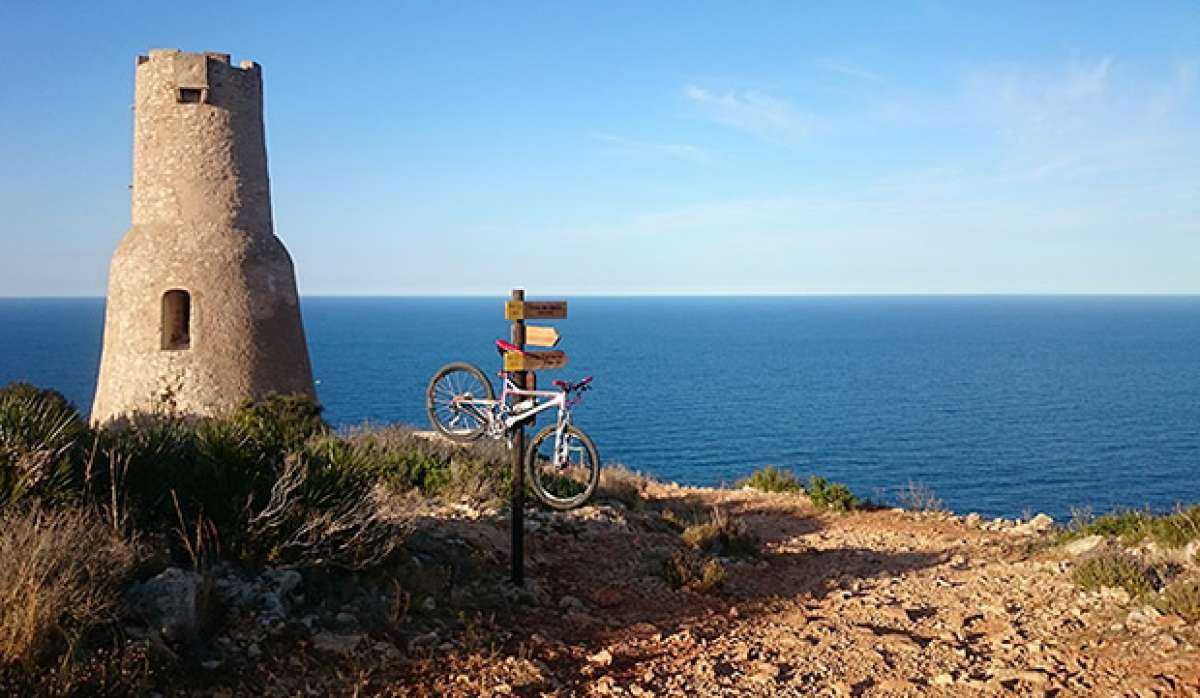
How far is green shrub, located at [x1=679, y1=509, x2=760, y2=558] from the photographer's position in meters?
10.9

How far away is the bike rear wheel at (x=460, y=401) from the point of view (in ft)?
31.1

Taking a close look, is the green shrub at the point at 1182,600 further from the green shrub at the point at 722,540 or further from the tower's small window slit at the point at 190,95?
the tower's small window slit at the point at 190,95

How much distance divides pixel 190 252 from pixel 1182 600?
14456 millimetres

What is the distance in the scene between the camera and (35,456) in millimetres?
6262

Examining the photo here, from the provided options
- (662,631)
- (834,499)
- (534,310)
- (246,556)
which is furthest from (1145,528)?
(246,556)

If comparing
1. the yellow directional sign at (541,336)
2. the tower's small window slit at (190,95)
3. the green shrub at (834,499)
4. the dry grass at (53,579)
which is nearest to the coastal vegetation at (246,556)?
the dry grass at (53,579)

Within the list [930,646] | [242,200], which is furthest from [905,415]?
[930,646]

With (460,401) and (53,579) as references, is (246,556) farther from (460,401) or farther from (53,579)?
(460,401)

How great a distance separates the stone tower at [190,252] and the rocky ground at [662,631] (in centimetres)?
731

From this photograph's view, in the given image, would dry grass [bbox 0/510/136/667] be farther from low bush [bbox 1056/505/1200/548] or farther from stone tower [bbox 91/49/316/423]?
low bush [bbox 1056/505/1200/548]

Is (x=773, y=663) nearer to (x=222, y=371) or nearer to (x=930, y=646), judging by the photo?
(x=930, y=646)

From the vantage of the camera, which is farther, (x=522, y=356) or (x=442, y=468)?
(x=442, y=468)

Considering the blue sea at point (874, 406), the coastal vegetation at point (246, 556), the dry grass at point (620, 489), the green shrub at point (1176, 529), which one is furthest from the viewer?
the blue sea at point (874, 406)

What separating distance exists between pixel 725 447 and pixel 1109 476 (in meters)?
17.1
